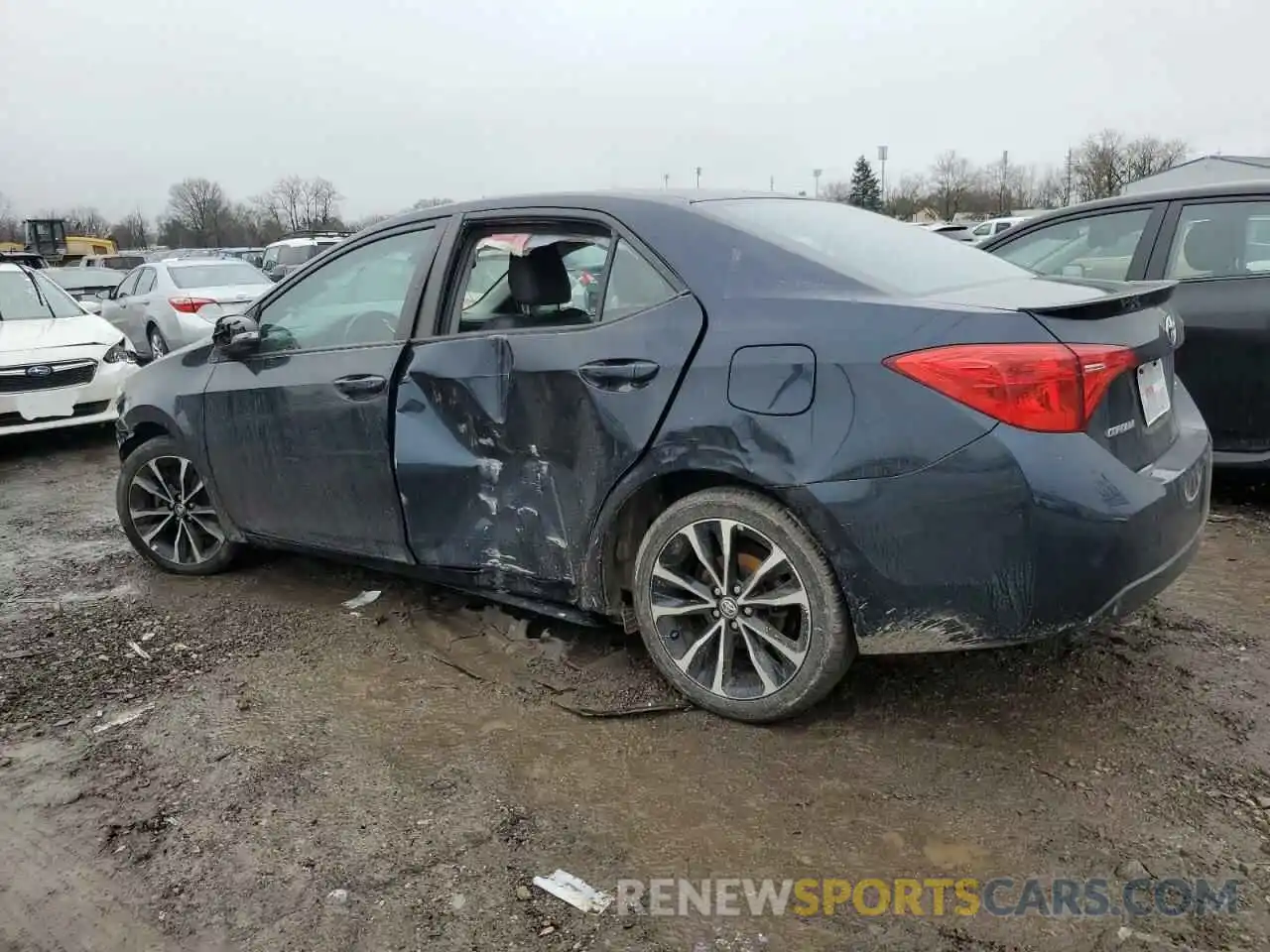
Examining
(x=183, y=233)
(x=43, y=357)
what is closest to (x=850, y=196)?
(x=183, y=233)

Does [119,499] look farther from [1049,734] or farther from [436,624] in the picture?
[1049,734]

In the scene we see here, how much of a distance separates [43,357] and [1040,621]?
813 cm

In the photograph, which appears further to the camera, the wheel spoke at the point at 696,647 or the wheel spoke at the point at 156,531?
the wheel spoke at the point at 156,531

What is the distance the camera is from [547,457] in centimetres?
317

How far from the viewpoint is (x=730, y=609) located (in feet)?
9.62

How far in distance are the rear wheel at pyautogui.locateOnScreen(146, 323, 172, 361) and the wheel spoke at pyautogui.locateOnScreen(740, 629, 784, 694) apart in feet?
39.5

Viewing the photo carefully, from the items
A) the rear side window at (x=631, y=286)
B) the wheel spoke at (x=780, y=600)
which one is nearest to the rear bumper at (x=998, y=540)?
the wheel spoke at (x=780, y=600)

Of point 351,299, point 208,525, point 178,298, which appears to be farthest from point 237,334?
point 178,298

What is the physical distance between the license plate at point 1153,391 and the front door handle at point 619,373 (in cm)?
139

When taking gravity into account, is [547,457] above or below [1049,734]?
above

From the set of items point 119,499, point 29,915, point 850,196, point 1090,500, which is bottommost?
point 29,915

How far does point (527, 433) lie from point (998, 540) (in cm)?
151

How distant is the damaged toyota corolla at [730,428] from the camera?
248 centimetres

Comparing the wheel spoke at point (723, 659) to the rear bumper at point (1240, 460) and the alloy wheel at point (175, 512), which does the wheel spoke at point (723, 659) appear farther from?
the rear bumper at point (1240, 460)
